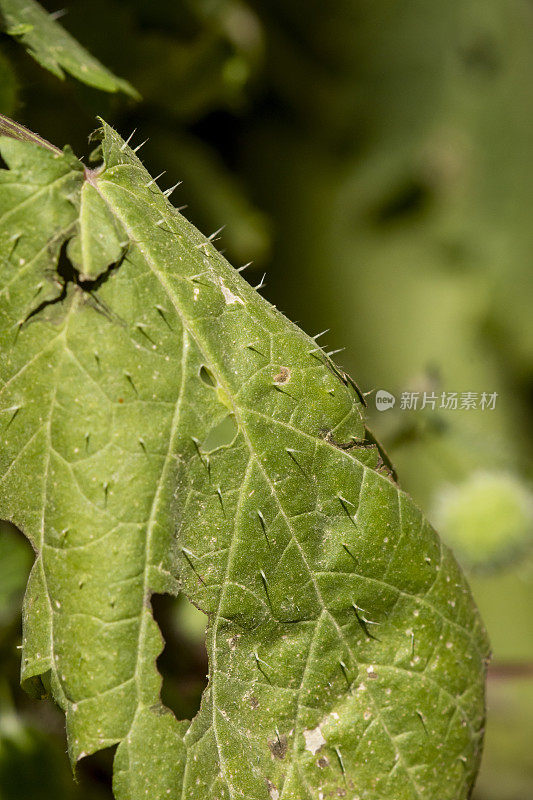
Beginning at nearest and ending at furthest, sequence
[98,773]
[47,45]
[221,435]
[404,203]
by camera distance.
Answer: [221,435] < [47,45] < [98,773] < [404,203]

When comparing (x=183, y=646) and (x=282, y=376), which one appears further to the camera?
(x=183, y=646)

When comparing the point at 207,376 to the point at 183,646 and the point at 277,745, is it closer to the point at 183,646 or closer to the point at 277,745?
the point at 277,745

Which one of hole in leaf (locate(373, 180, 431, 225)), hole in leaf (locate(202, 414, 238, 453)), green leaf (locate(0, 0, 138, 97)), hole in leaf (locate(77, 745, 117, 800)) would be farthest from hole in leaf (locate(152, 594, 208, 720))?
hole in leaf (locate(373, 180, 431, 225))

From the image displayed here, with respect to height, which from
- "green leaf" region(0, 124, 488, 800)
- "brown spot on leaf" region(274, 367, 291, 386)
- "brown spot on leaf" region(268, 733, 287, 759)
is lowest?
"brown spot on leaf" region(268, 733, 287, 759)

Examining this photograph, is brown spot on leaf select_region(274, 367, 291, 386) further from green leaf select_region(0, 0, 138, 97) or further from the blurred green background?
the blurred green background

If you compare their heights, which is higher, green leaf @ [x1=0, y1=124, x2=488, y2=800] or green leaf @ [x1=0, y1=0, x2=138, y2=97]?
green leaf @ [x1=0, y1=0, x2=138, y2=97]

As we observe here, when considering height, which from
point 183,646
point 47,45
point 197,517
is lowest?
point 183,646

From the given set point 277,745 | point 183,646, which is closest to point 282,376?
point 277,745
